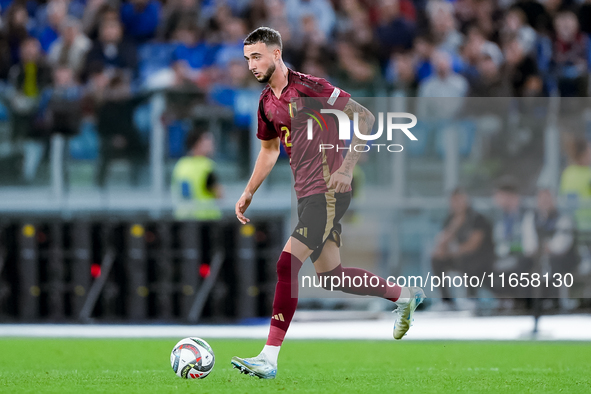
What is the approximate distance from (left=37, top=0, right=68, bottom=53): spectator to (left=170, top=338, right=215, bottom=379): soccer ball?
353 inches

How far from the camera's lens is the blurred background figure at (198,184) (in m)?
11.8

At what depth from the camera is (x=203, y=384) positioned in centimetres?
616

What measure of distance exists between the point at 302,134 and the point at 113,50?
7462 millimetres

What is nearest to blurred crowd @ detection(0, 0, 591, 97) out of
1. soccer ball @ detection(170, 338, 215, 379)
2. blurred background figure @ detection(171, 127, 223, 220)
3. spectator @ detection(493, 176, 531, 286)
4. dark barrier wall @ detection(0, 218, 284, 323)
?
blurred background figure @ detection(171, 127, 223, 220)

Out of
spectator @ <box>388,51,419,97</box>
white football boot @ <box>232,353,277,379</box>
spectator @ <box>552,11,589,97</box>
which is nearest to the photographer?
white football boot @ <box>232,353,277,379</box>

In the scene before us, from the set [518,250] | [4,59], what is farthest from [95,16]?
[518,250]

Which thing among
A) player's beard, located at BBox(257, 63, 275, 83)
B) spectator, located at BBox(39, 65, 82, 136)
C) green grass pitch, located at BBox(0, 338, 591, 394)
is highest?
spectator, located at BBox(39, 65, 82, 136)

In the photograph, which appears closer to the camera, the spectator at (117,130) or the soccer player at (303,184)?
the soccer player at (303,184)

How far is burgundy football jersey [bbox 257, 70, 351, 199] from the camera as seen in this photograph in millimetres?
6645

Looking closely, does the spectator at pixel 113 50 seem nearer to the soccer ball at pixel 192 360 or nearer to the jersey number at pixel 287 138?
the jersey number at pixel 287 138

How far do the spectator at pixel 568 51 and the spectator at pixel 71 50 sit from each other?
667 centimetres

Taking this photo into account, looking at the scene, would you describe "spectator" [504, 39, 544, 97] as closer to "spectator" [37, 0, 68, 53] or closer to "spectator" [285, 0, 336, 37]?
"spectator" [285, 0, 336, 37]

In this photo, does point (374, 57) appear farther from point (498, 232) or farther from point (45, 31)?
point (45, 31)

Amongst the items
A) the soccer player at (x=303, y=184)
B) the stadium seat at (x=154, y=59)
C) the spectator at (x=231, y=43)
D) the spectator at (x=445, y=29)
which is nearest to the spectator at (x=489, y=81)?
the spectator at (x=445, y=29)
